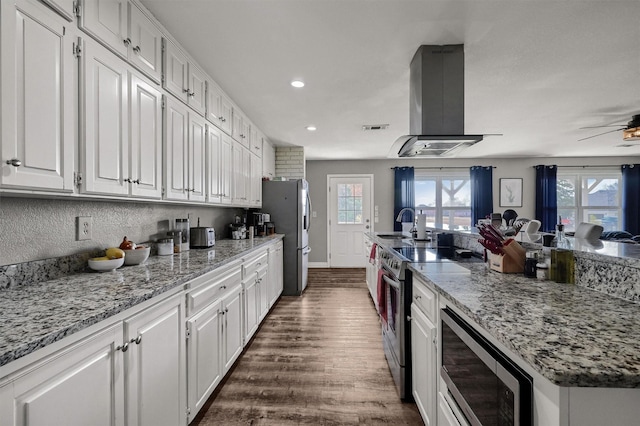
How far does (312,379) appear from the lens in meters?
2.12

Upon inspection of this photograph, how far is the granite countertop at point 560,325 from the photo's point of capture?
61cm

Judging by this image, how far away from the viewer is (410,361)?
1.87 metres

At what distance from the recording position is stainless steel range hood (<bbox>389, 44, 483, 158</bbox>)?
7.03 feet

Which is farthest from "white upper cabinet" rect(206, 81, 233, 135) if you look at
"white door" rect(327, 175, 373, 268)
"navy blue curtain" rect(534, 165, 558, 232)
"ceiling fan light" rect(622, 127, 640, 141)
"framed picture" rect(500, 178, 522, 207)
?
"navy blue curtain" rect(534, 165, 558, 232)

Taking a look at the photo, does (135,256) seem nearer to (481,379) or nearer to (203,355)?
(203,355)

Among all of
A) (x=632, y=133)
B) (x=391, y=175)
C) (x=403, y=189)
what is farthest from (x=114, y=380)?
(x=391, y=175)

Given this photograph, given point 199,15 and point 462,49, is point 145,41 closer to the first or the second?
point 199,15

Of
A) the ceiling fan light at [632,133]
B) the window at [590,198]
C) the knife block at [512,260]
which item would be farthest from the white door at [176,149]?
the window at [590,198]

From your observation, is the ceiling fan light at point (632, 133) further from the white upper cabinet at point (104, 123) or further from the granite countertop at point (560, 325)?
the white upper cabinet at point (104, 123)

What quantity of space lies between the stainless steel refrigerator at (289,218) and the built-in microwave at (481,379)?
127 inches

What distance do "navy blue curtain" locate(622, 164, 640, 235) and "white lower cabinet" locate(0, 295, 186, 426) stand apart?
866 cm

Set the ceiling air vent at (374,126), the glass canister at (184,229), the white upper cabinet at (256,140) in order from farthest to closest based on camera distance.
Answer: the ceiling air vent at (374,126) → the white upper cabinet at (256,140) → the glass canister at (184,229)

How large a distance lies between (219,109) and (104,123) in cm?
152

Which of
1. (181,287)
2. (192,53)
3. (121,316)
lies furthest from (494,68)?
(121,316)
